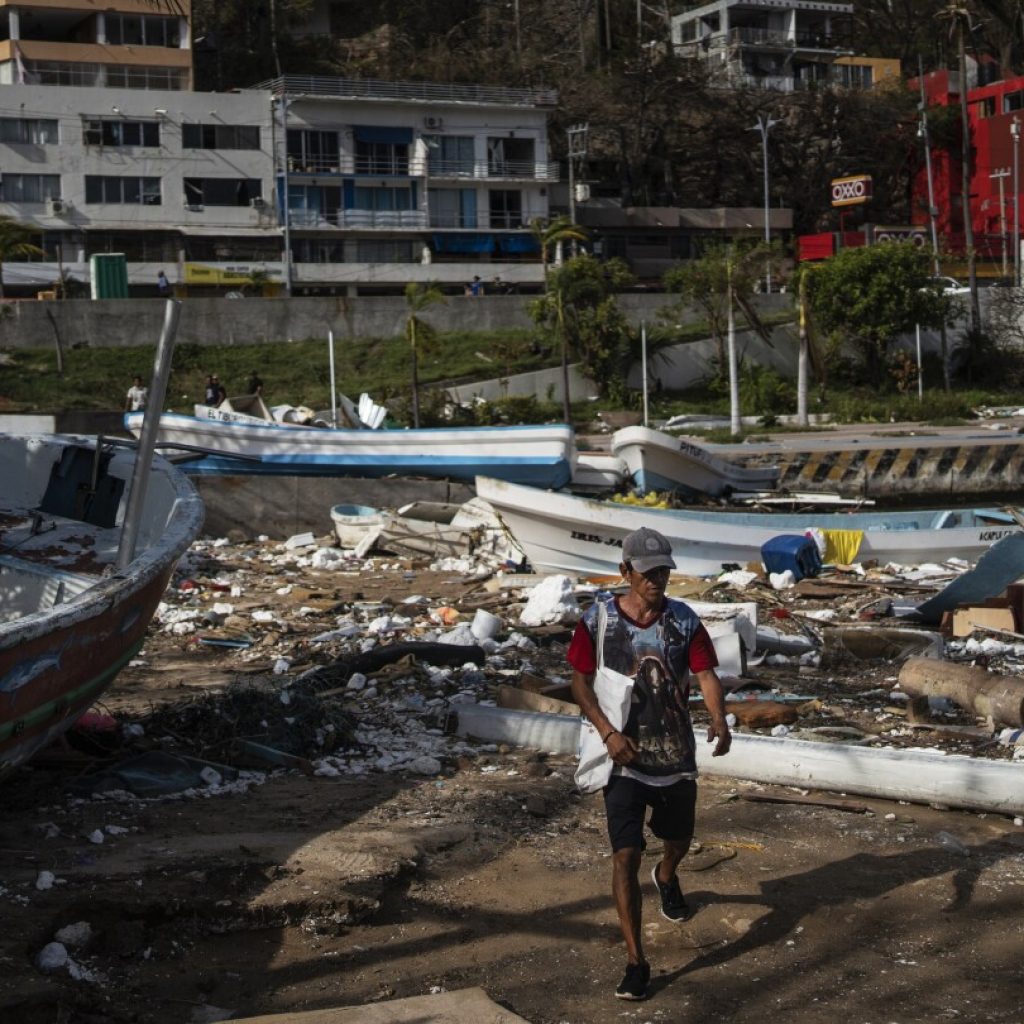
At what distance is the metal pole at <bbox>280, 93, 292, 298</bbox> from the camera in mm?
→ 47750

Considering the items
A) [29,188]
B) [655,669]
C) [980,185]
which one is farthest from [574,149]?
[655,669]

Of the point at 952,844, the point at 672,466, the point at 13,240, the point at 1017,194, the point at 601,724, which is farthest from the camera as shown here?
the point at 1017,194

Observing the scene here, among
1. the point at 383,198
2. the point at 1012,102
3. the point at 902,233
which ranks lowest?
the point at 902,233

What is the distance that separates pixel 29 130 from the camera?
46531 millimetres

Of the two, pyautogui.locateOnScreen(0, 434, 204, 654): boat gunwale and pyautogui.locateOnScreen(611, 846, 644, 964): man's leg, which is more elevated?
pyautogui.locateOnScreen(0, 434, 204, 654): boat gunwale

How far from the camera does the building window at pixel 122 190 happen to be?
47.2 metres

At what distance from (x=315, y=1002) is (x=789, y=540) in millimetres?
11121

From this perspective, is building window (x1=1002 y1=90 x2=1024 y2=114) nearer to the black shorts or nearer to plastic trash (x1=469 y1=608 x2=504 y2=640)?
plastic trash (x1=469 y1=608 x2=504 y2=640)

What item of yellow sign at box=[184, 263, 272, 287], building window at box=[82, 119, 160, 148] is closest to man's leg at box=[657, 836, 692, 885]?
yellow sign at box=[184, 263, 272, 287]

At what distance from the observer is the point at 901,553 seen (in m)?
16.0

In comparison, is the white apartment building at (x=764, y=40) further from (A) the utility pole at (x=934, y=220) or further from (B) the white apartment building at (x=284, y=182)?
(B) the white apartment building at (x=284, y=182)

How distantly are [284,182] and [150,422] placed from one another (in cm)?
4373

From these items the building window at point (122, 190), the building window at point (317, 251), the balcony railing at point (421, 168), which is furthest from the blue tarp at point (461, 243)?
the building window at point (122, 190)

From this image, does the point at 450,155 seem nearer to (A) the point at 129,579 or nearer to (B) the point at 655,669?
(A) the point at 129,579
